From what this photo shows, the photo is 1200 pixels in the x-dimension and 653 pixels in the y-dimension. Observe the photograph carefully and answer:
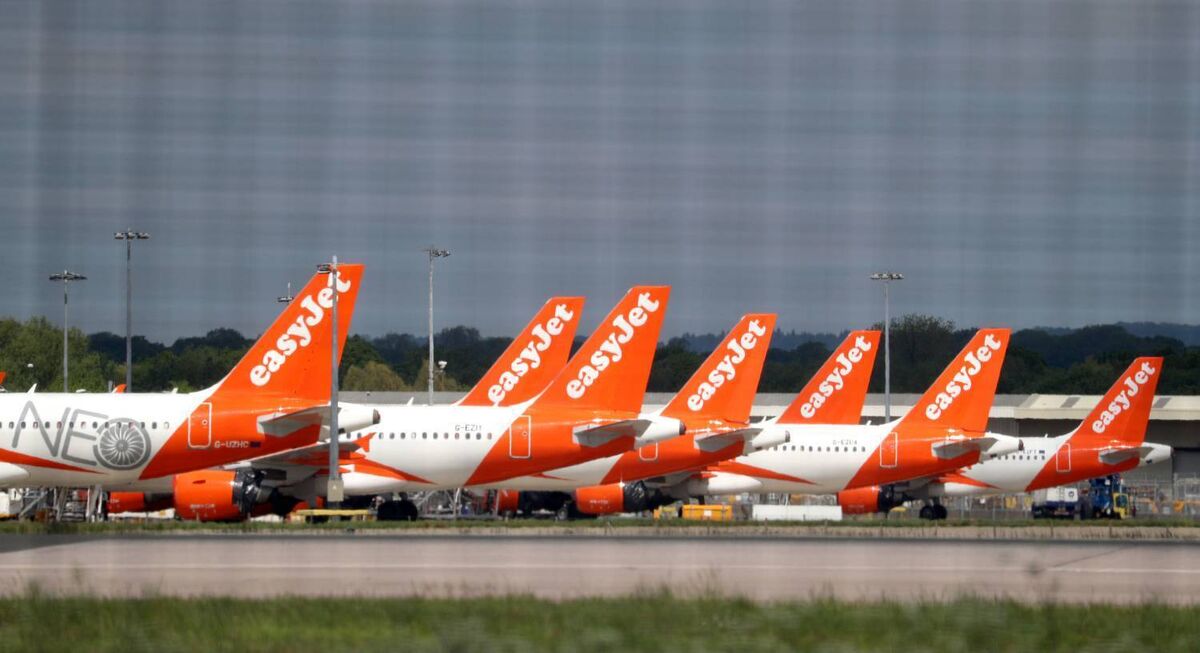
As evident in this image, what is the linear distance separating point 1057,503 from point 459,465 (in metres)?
39.3

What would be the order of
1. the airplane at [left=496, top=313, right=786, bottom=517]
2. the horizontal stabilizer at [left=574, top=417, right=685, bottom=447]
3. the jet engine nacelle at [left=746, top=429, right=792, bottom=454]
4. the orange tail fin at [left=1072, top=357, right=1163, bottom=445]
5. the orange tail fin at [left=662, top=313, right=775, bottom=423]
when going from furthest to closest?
the orange tail fin at [left=1072, top=357, right=1163, bottom=445]
the orange tail fin at [left=662, top=313, right=775, bottom=423]
the jet engine nacelle at [left=746, top=429, right=792, bottom=454]
the airplane at [left=496, top=313, right=786, bottom=517]
the horizontal stabilizer at [left=574, top=417, right=685, bottom=447]

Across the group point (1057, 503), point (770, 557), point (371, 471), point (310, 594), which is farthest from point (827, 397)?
point (310, 594)

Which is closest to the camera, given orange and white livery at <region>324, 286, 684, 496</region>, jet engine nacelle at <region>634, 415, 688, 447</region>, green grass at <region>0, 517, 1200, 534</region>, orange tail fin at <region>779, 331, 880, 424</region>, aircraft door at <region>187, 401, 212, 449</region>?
green grass at <region>0, 517, 1200, 534</region>

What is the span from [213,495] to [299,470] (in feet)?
12.2

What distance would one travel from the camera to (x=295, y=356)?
45.9 meters

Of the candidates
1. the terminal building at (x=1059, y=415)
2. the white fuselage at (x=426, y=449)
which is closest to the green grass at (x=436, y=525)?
the white fuselage at (x=426, y=449)

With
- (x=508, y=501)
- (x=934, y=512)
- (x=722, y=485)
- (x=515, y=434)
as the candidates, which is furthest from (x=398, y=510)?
(x=934, y=512)

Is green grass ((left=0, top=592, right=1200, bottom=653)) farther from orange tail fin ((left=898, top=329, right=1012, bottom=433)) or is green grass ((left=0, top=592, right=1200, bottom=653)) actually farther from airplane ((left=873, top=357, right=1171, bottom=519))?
airplane ((left=873, top=357, right=1171, bottom=519))

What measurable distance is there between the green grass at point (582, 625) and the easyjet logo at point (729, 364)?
37.3 m

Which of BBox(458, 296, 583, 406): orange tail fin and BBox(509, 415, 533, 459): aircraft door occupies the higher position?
BBox(458, 296, 583, 406): orange tail fin

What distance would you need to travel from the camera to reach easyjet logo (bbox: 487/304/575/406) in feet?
188

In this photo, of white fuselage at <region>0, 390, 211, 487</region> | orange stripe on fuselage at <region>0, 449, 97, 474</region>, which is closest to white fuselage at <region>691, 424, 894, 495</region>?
white fuselage at <region>0, 390, 211, 487</region>

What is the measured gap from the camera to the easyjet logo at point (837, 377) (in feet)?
217

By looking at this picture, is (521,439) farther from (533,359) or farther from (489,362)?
(489,362)
